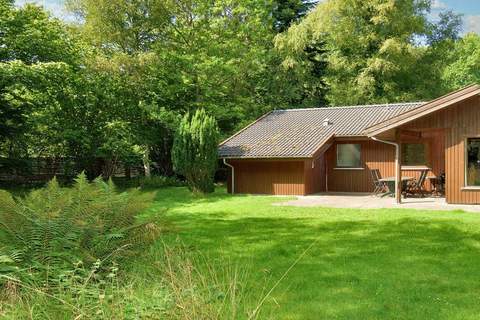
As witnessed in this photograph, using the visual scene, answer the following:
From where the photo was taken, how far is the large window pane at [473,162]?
47.5 ft

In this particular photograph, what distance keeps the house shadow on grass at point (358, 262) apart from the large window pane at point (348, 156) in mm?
8973

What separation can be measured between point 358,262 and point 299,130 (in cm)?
1428

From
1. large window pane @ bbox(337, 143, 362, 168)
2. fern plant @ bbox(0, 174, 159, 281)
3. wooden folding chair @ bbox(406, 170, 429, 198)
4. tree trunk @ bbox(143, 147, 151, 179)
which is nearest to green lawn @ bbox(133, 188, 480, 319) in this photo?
fern plant @ bbox(0, 174, 159, 281)

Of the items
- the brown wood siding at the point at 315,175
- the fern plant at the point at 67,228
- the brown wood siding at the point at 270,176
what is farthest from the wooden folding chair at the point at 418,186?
the fern plant at the point at 67,228

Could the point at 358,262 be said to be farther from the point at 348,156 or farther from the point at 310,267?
the point at 348,156

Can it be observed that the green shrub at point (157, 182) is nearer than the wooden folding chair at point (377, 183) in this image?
No

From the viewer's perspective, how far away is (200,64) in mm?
24953

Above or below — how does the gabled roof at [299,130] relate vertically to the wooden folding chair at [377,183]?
above

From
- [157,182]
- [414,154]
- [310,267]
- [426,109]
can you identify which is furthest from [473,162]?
[157,182]

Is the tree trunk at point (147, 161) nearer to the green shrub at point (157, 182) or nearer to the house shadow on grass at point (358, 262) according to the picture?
the green shrub at point (157, 182)

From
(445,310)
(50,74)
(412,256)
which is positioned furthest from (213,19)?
(445,310)

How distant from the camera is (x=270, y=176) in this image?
750 inches

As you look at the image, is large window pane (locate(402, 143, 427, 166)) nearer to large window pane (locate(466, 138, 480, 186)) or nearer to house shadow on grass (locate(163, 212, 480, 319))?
large window pane (locate(466, 138, 480, 186))

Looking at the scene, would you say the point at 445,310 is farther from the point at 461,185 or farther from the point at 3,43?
the point at 3,43
